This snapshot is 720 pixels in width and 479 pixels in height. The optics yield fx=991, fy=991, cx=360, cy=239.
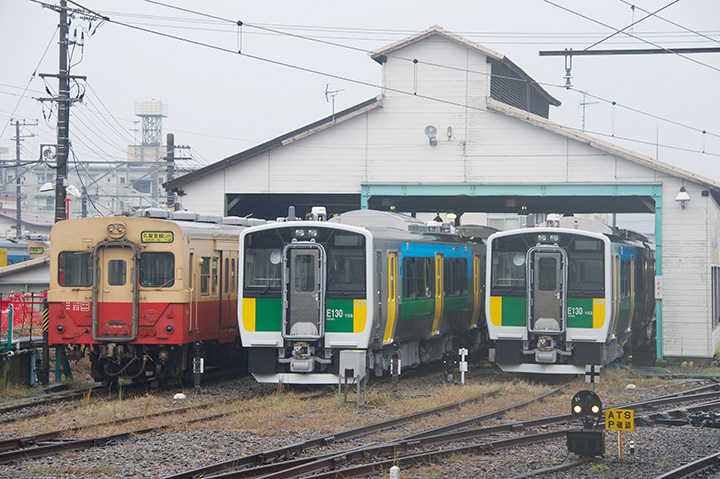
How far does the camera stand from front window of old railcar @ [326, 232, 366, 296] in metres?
15.8

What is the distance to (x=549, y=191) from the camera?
23719mm

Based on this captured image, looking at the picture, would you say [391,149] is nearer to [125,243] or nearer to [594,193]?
[594,193]

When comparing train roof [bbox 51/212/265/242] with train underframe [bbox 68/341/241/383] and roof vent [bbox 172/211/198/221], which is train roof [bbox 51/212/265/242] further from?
train underframe [bbox 68/341/241/383]

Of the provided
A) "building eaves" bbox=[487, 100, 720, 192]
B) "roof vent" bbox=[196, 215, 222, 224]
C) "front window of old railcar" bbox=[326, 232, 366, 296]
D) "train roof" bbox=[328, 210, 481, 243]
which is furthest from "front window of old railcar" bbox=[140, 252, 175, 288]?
"building eaves" bbox=[487, 100, 720, 192]

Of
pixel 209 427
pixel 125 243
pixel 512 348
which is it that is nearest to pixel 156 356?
pixel 125 243

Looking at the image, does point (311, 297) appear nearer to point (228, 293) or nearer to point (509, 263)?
point (228, 293)

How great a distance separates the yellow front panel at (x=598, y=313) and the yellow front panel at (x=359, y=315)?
14.8 feet

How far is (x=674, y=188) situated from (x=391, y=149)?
6.73m

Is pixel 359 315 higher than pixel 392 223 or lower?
lower

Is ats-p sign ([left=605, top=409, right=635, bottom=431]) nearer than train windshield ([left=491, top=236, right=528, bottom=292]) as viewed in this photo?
Yes

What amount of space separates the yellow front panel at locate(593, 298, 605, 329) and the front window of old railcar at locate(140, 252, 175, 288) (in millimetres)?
7425

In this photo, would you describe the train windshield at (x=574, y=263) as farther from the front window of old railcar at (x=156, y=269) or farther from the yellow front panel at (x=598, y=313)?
the front window of old railcar at (x=156, y=269)

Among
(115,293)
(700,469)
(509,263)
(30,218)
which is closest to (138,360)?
(115,293)

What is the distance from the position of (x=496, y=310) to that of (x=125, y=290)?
665 cm
